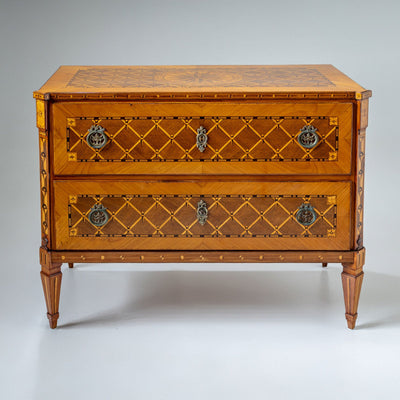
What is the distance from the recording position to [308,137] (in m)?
3.54

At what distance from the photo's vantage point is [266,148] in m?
3.55

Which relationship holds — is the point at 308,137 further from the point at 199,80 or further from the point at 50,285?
the point at 50,285

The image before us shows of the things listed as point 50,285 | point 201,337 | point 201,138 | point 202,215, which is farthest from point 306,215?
point 50,285

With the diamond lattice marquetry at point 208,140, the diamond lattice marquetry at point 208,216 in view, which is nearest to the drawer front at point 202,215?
the diamond lattice marquetry at point 208,216

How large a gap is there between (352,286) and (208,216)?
671mm

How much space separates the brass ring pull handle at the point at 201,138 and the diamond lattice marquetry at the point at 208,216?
21cm

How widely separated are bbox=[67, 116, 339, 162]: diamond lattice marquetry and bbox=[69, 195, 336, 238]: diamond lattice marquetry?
6.5 inches

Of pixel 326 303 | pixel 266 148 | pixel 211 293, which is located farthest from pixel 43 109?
pixel 326 303

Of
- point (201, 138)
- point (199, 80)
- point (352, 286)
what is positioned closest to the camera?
point (201, 138)

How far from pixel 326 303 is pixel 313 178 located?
0.68 meters

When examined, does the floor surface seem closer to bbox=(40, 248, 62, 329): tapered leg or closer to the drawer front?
bbox=(40, 248, 62, 329): tapered leg

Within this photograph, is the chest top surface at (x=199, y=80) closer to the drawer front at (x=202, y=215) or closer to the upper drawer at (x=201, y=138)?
the upper drawer at (x=201, y=138)

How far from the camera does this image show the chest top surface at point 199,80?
3.53 metres

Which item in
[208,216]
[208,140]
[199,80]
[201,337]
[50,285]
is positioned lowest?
[201,337]
